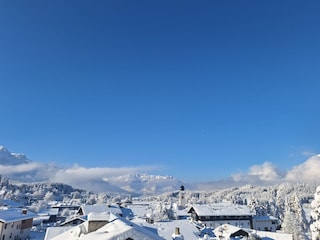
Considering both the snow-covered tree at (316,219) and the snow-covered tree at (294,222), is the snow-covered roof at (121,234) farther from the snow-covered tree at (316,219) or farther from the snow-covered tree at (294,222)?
the snow-covered tree at (294,222)

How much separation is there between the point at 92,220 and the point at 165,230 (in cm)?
2508

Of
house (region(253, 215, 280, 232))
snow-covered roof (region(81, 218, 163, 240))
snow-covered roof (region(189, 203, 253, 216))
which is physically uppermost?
snow-covered roof (region(189, 203, 253, 216))

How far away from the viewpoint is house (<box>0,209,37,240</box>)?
4431 cm

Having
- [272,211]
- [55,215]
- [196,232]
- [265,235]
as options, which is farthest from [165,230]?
[272,211]

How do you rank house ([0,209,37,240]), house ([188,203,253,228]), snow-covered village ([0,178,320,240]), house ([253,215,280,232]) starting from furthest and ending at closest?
house ([253,215,280,232])
house ([188,203,253,228])
house ([0,209,37,240])
snow-covered village ([0,178,320,240])

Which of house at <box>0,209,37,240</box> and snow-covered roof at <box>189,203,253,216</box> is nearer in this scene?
house at <box>0,209,37,240</box>

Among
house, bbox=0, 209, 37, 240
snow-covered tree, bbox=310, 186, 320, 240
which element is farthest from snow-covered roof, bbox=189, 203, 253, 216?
snow-covered tree, bbox=310, 186, 320, 240

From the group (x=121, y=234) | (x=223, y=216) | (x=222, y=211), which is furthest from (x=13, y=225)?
(x=222, y=211)

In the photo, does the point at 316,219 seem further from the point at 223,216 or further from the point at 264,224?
the point at 264,224

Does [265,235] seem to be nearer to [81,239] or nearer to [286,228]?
[286,228]

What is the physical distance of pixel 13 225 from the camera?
4750 cm

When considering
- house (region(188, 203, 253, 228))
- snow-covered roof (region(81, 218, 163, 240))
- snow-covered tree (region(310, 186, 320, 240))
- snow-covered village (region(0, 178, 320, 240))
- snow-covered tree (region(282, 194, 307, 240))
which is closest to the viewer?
snow-covered roof (region(81, 218, 163, 240))

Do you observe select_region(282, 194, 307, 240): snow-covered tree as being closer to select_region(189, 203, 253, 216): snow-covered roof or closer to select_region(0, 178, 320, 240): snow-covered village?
select_region(0, 178, 320, 240): snow-covered village

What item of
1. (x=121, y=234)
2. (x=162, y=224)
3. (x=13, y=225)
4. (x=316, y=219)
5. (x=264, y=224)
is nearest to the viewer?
(x=121, y=234)
